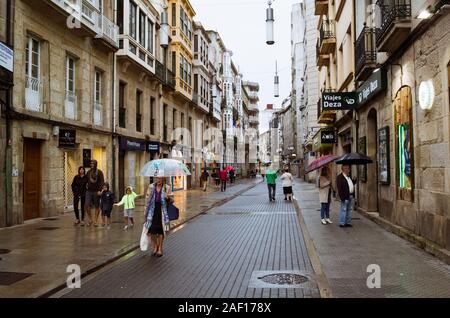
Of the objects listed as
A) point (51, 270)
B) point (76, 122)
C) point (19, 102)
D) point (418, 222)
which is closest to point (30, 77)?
point (19, 102)

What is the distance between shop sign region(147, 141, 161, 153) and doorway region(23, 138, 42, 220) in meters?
11.5

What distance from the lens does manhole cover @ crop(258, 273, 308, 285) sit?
707 cm

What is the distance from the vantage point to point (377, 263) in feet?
27.2

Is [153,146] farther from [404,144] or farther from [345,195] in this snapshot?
[404,144]

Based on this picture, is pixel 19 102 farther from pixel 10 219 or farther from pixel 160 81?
pixel 160 81

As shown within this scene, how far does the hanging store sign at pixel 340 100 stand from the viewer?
1739cm

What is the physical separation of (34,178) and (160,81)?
14.7 metres

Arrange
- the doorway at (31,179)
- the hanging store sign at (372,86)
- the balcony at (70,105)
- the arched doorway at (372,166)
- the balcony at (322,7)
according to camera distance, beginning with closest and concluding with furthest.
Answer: the hanging store sign at (372,86) < the doorway at (31,179) < the arched doorway at (372,166) < the balcony at (70,105) < the balcony at (322,7)

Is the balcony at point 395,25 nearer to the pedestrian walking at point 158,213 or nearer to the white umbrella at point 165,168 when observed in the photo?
the white umbrella at point 165,168

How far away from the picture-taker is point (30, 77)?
1516cm

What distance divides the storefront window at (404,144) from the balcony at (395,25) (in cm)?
114

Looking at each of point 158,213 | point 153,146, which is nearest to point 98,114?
point 153,146

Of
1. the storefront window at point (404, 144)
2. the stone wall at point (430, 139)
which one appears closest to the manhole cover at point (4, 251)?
the stone wall at point (430, 139)

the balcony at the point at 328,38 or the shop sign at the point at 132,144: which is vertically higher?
the balcony at the point at 328,38
